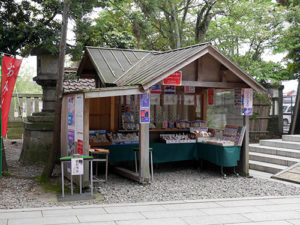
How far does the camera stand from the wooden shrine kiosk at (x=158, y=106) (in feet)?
29.6

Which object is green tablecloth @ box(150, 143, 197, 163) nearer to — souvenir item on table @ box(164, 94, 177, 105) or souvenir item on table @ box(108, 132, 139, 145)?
souvenir item on table @ box(108, 132, 139, 145)

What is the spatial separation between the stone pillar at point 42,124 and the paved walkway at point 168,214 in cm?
575

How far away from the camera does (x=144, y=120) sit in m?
9.07

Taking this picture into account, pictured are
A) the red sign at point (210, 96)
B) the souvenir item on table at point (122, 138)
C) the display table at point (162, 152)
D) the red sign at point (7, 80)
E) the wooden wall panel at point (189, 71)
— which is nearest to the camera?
the red sign at point (7, 80)

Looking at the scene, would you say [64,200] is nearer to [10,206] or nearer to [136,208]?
[10,206]

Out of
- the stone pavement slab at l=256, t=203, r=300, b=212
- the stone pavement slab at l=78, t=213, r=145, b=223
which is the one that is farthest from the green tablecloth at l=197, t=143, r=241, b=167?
the stone pavement slab at l=78, t=213, r=145, b=223

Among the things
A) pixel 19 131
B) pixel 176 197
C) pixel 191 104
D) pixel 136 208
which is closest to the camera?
pixel 136 208

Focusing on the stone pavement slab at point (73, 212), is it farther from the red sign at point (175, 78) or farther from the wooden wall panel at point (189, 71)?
the wooden wall panel at point (189, 71)

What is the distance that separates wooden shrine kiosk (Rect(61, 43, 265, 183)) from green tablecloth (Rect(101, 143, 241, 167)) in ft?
0.10

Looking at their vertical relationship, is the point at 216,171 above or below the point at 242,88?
below

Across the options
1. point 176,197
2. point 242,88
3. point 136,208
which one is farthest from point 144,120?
point 242,88

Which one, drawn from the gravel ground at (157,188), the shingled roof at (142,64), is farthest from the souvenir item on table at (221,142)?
the shingled roof at (142,64)

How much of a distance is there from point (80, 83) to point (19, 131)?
708 cm

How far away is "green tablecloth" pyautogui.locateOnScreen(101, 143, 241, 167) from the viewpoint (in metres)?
10.3
